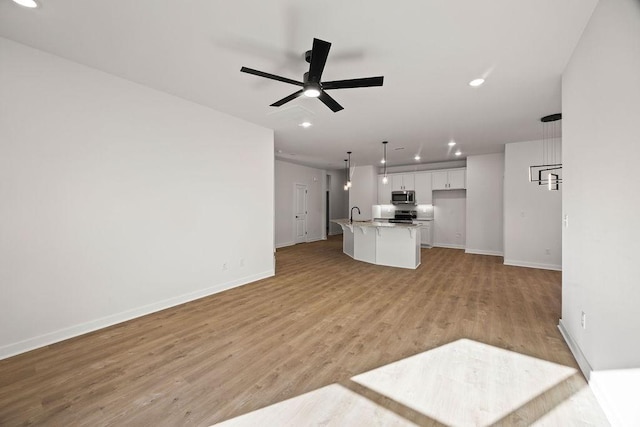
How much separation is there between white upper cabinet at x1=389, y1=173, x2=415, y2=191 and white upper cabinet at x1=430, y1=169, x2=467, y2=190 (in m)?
0.71

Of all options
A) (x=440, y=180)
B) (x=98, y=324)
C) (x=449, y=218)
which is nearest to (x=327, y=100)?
(x=98, y=324)

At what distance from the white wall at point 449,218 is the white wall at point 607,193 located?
603cm

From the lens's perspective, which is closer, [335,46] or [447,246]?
[335,46]

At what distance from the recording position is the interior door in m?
9.01

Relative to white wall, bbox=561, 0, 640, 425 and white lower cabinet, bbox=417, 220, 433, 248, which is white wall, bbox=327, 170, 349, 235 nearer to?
white lower cabinet, bbox=417, 220, 433, 248

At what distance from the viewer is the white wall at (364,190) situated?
901cm

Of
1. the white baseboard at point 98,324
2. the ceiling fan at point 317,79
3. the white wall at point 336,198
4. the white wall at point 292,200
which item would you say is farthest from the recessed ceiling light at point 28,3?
the white wall at point 336,198

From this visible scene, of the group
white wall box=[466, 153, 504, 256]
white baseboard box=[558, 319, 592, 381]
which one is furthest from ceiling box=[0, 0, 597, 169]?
white wall box=[466, 153, 504, 256]

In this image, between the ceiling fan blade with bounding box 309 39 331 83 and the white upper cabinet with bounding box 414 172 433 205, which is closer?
the ceiling fan blade with bounding box 309 39 331 83

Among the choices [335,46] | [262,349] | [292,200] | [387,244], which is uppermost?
[335,46]

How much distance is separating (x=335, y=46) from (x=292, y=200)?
667 centimetres

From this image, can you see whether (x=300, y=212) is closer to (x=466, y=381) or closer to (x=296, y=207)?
(x=296, y=207)

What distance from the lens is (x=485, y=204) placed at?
7105 millimetres

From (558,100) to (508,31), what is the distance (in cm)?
232
